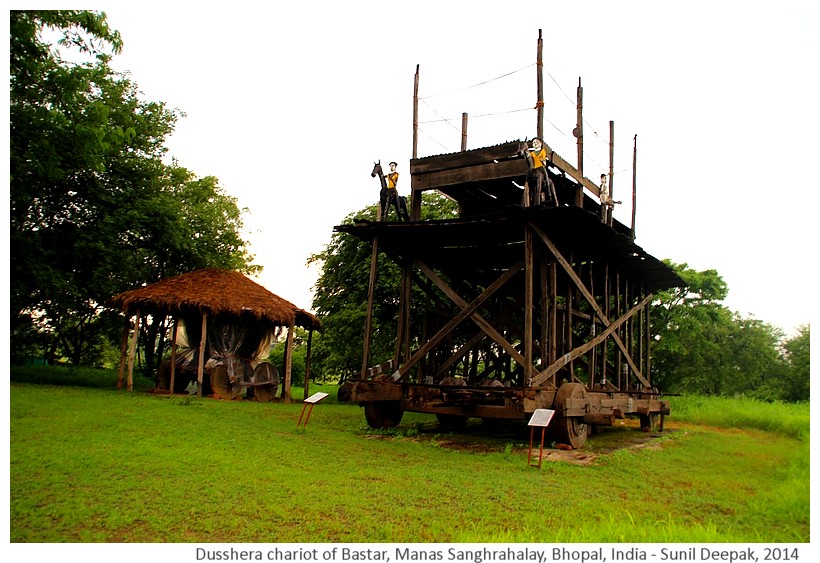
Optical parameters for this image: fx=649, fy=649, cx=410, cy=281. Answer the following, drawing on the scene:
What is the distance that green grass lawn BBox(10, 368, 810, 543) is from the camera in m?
4.98

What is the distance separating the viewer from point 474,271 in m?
14.2

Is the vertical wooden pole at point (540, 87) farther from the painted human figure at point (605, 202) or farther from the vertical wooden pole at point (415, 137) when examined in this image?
the painted human figure at point (605, 202)

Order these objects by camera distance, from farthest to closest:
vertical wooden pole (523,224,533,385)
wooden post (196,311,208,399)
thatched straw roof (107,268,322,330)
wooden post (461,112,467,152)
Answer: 1. wooden post (196,311,208,399)
2. thatched straw roof (107,268,322,330)
3. wooden post (461,112,467,152)
4. vertical wooden pole (523,224,533,385)

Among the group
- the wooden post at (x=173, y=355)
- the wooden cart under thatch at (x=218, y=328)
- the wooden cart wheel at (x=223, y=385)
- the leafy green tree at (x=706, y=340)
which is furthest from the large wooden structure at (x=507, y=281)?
the wooden post at (x=173, y=355)

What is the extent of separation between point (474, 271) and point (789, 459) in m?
6.92

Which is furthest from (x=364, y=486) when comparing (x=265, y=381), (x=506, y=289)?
(x=265, y=381)

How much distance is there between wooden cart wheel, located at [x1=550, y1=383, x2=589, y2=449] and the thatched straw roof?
10.3 metres

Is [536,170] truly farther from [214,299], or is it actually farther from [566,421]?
[214,299]

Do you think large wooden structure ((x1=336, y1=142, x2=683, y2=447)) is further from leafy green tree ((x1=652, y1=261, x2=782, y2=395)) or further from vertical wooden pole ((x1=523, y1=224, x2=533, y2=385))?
leafy green tree ((x1=652, y1=261, x2=782, y2=395))

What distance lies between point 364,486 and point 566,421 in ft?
13.4

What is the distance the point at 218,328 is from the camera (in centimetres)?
1856

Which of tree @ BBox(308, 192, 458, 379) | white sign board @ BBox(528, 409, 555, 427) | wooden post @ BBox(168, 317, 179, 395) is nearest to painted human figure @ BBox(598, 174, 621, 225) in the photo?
white sign board @ BBox(528, 409, 555, 427)

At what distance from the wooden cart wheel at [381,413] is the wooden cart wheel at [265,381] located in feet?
26.3
